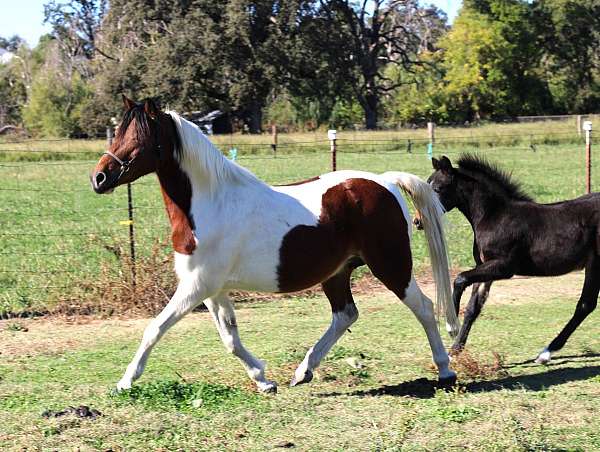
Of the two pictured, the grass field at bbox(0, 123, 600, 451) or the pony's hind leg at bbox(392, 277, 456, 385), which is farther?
the pony's hind leg at bbox(392, 277, 456, 385)

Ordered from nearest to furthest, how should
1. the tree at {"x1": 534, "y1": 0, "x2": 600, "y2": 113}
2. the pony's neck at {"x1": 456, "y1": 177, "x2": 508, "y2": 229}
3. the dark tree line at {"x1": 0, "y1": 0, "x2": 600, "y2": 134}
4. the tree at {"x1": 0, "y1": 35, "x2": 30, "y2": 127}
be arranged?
the pony's neck at {"x1": 456, "y1": 177, "x2": 508, "y2": 229} → the dark tree line at {"x1": 0, "y1": 0, "x2": 600, "y2": 134} → the tree at {"x1": 534, "y1": 0, "x2": 600, "y2": 113} → the tree at {"x1": 0, "y1": 35, "x2": 30, "y2": 127}

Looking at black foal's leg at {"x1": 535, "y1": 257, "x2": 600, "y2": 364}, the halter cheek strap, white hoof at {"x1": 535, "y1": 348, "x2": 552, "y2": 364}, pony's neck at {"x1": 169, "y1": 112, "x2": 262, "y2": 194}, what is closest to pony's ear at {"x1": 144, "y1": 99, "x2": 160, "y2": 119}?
pony's neck at {"x1": 169, "y1": 112, "x2": 262, "y2": 194}

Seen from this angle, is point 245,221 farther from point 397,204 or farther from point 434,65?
point 434,65

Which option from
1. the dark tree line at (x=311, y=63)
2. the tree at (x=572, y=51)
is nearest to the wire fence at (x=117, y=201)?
the dark tree line at (x=311, y=63)

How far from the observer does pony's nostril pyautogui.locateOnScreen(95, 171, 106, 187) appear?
18.9 feet

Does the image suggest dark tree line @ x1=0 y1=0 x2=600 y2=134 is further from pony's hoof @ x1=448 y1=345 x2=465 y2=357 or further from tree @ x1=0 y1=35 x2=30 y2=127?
pony's hoof @ x1=448 y1=345 x2=465 y2=357

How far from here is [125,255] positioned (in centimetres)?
963

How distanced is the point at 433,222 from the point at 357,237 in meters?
0.77

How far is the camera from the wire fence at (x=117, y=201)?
1047 centimetres

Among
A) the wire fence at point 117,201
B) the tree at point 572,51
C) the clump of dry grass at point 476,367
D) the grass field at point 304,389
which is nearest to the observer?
the grass field at point 304,389

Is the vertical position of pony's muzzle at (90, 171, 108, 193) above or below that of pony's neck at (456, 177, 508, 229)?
above

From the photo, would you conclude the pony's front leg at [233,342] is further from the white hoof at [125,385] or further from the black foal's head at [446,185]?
the black foal's head at [446,185]

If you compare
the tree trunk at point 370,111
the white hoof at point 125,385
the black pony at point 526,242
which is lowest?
the white hoof at point 125,385

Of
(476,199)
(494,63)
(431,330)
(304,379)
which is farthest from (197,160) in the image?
(494,63)
